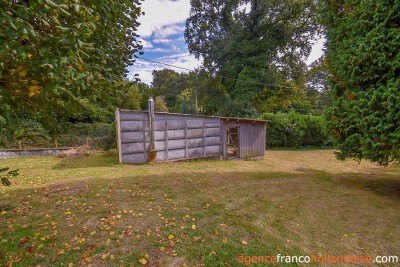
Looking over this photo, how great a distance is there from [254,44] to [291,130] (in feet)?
28.4

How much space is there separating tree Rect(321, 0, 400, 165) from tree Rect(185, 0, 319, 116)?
39.9 feet

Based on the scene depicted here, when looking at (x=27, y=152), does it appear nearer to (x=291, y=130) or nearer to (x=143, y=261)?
(x=143, y=261)

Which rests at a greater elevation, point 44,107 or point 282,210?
point 44,107

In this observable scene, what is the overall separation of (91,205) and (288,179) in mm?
6665

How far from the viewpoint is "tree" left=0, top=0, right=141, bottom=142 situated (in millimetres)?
1562

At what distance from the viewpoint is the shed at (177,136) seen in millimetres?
9617

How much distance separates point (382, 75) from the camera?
569cm

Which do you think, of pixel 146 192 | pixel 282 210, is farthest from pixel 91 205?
pixel 282 210

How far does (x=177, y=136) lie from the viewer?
10844 mm

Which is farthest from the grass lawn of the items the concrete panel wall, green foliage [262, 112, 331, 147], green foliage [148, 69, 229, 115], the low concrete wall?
green foliage [262, 112, 331, 147]

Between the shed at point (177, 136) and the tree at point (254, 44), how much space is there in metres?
6.82

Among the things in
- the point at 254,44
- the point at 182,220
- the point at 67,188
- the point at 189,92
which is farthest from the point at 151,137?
the point at 189,92

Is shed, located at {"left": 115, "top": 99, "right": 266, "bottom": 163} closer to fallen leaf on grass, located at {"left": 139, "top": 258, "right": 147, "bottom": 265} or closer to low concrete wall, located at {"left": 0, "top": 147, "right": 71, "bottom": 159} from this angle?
low concrete wall, located at {"left": 0, "top": 147, "right": 71, "bottom": 159}

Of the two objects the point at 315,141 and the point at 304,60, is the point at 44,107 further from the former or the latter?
the point at 304,60
